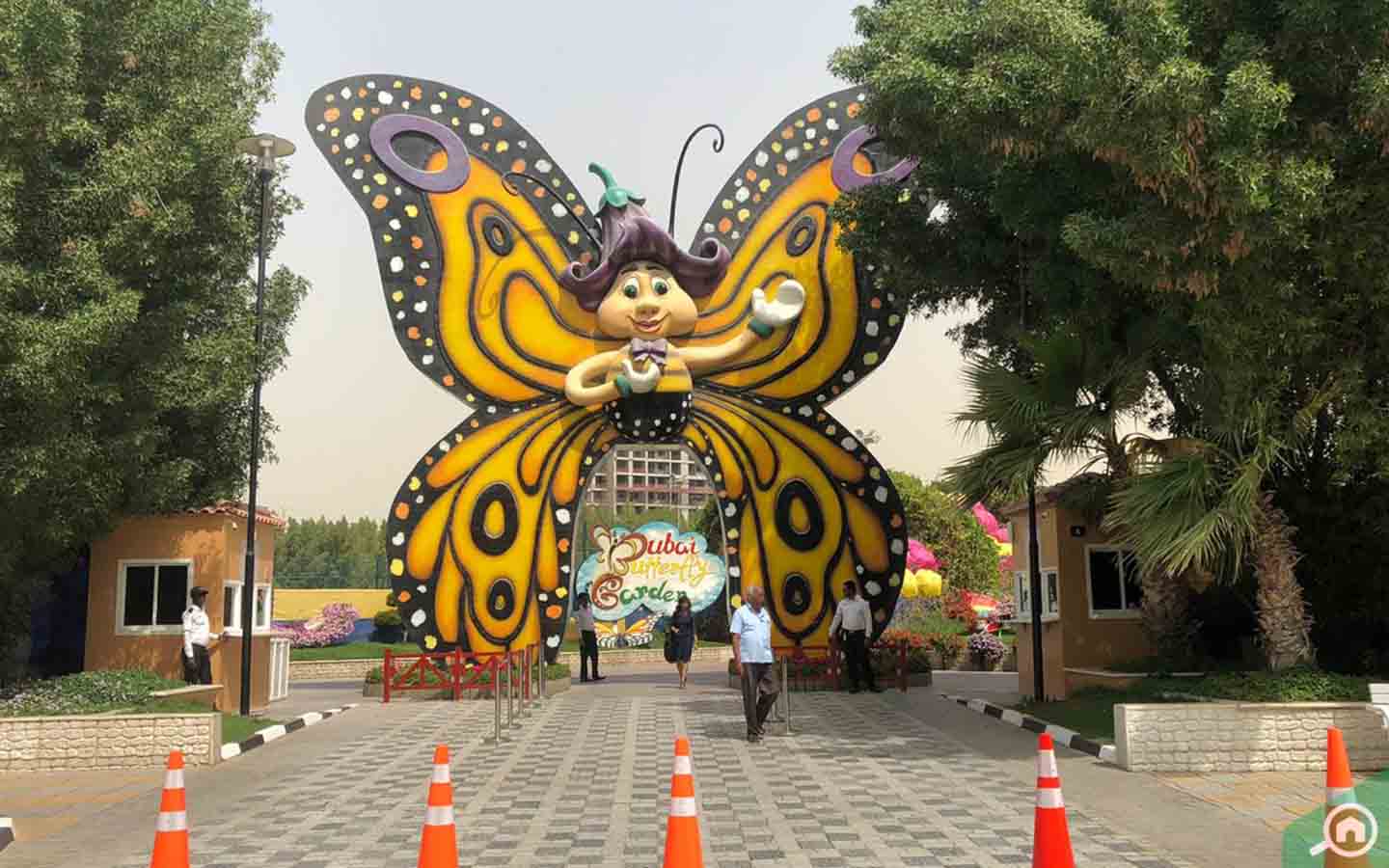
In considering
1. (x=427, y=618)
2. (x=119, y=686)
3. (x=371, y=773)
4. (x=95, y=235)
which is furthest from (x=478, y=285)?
(x=371, y=773)

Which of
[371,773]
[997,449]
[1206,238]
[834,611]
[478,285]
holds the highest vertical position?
[478,285]

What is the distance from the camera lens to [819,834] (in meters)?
7.20

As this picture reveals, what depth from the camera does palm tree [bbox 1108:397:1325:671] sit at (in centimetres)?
1023

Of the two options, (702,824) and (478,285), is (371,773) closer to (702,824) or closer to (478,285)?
(702,824)

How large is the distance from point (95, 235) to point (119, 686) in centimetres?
484

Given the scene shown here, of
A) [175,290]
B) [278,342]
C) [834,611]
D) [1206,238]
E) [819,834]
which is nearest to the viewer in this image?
[819,834]

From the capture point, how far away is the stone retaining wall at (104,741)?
1090 cm

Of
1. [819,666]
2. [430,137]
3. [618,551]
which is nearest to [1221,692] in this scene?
[819,666]

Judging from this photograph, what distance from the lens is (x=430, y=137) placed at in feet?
63.1

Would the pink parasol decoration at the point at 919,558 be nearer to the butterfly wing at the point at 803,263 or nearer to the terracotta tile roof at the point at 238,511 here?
the butterfly wing at the point at 803,263

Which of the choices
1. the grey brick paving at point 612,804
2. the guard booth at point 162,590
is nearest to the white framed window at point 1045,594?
the grey brick paving at point 612,804

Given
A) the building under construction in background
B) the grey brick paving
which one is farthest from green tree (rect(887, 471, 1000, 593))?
the building under construction in background

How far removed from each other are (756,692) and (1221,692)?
14.2 ft

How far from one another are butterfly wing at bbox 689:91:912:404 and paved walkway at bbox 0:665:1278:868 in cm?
706
